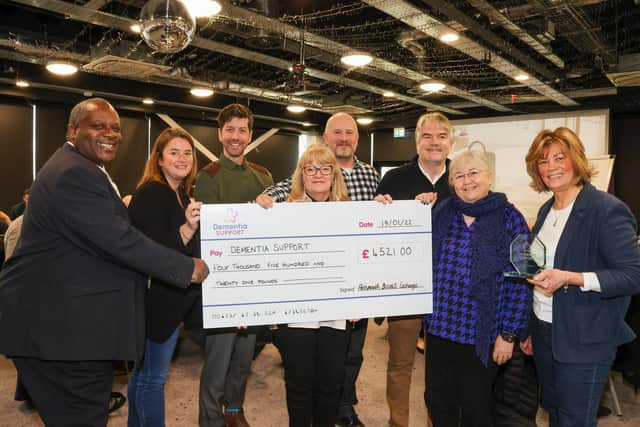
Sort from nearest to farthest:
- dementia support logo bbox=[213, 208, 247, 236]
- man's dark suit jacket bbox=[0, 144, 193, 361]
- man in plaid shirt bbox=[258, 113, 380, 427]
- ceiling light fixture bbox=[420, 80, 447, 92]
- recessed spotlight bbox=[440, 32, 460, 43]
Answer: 1. man's dark suit jacket bbox=[0, 144, 193, 361]
2. dementia support logo bbox=[213, 208, 247, 236]
3. man in plaid shirt bbox=[258, 113, 380, 427]
4. recessed spotlight bbox=[440, 32, 460, 43]
5. ceiling light fixture bbox=[420, 80, 447, 92]

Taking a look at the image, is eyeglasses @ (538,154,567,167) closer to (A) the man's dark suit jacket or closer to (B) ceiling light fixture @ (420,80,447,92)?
(A) the man's dark suit jacket

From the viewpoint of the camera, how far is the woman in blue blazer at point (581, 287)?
1.80 metres

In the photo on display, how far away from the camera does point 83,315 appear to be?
5.69 ft

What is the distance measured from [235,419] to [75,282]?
1583 millimetres

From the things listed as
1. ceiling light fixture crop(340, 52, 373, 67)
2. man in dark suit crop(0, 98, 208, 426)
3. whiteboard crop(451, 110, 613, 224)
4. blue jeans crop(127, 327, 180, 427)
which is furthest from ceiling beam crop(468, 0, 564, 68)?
whiteboard crop(451, 110, 613, 224)

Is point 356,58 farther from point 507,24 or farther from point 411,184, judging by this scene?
point 411,184

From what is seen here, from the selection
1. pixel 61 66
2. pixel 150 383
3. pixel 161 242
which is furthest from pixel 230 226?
pixel 61 66

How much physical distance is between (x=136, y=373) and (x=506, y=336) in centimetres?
169

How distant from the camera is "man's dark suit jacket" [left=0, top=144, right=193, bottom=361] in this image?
1.72m

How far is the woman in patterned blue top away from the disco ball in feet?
6.02

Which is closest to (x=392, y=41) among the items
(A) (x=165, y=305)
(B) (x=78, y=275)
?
(A) (x=165, y=305)

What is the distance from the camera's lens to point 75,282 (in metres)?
1.74

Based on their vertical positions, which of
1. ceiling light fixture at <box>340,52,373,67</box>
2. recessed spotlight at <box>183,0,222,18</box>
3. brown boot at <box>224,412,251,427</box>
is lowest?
brown boot at <box>224,412,251,427</box>

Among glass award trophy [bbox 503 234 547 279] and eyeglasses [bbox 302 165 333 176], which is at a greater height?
eyeglasses [bbox 302 165 333 176]
